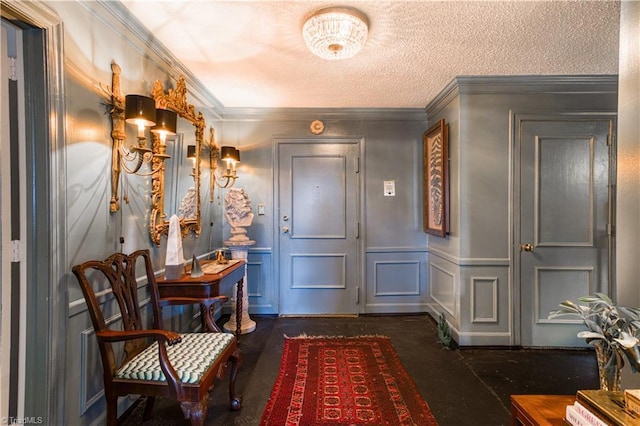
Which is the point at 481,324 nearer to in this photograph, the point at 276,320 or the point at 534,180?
the point at 534,180

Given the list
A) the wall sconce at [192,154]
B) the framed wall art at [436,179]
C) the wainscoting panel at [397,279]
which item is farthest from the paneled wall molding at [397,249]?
the wall sconce at [192,154]

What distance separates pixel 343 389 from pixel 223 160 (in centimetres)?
251

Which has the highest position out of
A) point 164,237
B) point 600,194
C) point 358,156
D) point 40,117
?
point 358,156

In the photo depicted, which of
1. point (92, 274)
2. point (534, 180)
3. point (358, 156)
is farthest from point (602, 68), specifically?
point (92, 274)

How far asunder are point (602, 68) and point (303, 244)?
3253 millimetres

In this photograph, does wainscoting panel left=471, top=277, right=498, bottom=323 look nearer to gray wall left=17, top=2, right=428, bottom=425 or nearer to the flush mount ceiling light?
gray wall left=17, top=2, right=428, bottom=425

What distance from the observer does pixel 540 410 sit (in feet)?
3.66

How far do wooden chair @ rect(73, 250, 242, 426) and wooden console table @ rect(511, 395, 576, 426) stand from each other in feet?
4.56

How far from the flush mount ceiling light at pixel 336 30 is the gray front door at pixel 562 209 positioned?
6.07ft

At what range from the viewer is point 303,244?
3.62 meters

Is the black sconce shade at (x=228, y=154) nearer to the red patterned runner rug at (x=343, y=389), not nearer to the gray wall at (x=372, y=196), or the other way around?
the gray wall at (x=372, y=196)

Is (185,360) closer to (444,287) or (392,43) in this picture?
(392,43)

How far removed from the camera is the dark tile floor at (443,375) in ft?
6.16

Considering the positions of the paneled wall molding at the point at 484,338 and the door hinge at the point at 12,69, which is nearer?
the door hinge at the point at 12,69
